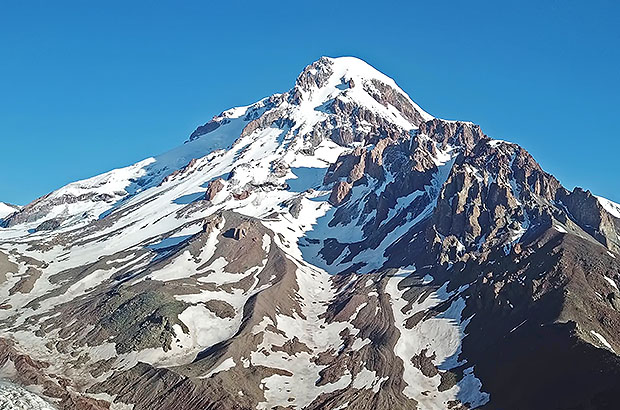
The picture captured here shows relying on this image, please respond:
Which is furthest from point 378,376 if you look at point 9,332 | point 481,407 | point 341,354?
point 9,332

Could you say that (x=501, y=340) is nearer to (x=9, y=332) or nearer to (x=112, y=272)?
(x=9, y=332)

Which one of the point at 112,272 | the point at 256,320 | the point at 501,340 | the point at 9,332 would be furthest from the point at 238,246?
the point at 501,340

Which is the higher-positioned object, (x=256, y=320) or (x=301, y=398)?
(x=256, y=320)

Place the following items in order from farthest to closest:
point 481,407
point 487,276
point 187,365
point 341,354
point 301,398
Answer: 1. point 487,276
2. point 341,354
3. point 187,365
4. point 301,398
5. point 481,407

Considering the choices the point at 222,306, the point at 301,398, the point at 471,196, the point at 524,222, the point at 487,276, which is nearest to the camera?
the point at 301,398

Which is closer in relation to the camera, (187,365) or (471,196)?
(187,365)

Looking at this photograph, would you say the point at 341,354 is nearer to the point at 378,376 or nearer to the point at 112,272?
the point at 378,376

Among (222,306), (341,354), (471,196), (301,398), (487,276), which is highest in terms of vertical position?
(471,196)

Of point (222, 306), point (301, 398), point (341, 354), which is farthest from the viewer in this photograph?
point (222, 306)

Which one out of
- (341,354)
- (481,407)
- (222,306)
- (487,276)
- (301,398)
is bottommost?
(481,407)
